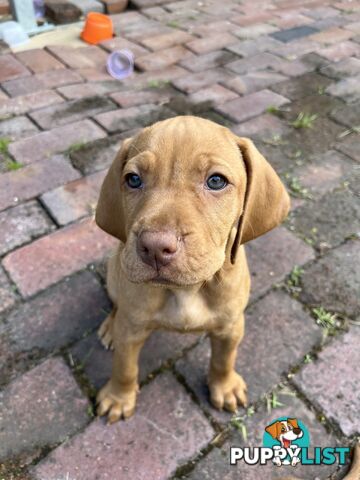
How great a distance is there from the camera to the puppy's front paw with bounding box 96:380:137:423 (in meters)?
2.36

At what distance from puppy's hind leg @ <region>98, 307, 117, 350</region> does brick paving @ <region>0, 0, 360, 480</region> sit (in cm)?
6

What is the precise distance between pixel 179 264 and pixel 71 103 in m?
3.54

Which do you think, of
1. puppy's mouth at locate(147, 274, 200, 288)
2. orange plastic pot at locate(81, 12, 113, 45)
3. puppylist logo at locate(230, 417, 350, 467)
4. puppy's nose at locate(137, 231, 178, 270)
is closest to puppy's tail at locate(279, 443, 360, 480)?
puppylist logo at locate(230, 417, 350, 467)

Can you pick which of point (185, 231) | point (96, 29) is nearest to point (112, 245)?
point (185, 231)

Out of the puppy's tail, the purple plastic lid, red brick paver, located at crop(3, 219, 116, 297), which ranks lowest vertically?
the puppy's tail

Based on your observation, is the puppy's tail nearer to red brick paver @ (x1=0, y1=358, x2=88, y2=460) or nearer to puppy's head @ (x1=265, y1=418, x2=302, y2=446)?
puppy's head @ (x1=265, y1=418, x2=302, y2=446)

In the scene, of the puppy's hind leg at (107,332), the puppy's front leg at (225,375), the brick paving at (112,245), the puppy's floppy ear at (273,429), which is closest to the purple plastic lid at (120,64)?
the brick paving at (112,245)

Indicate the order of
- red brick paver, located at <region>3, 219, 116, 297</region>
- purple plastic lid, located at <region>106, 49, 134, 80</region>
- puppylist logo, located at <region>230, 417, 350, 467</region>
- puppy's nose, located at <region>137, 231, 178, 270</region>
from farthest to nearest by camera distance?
purple plastic lid, located at <region>106, 49, 134, 80</region> → red brick paver, located at <region>3, 219, 116, 297</region> → puppylist logo, located at <region>230, 417, 350, 467</region> → puppy's nose, located at <region>137, 231, 178, 270</region>

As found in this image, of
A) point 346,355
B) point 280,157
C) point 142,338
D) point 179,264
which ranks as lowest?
point 346,355

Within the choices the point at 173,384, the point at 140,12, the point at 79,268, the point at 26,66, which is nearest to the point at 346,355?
the point at 173,384

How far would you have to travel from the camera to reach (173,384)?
8.32ft

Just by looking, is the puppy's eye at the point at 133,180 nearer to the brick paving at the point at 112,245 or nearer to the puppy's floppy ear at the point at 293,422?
the brick paving at the point at 112,245

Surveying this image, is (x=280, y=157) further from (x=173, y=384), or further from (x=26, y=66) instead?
(x=26, y=66)

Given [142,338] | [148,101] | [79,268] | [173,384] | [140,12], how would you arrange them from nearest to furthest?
[142,338], [173,384], [79,268], [148,101], [140,12]
